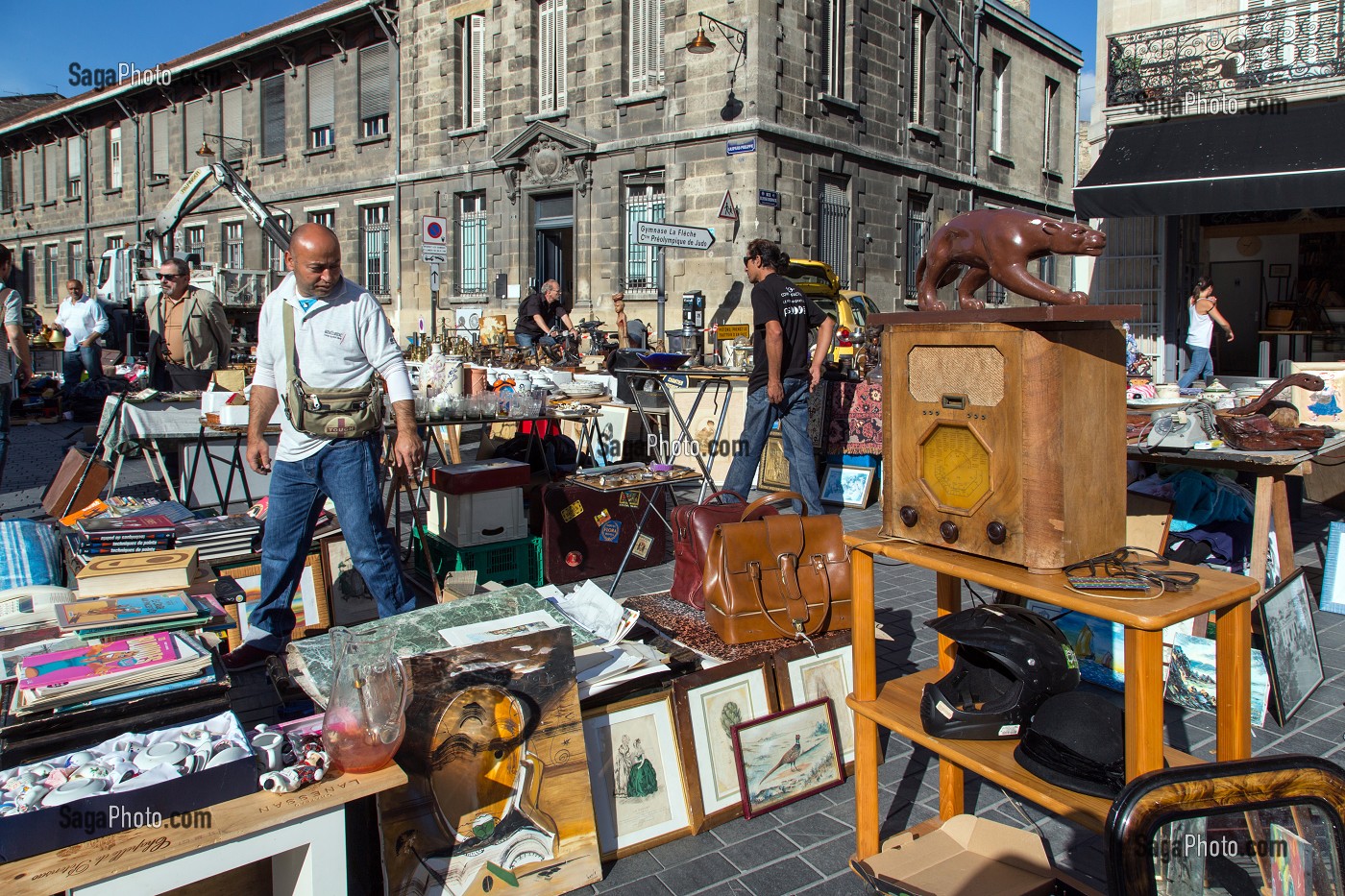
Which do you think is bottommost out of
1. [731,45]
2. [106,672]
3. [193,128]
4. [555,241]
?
[106,672]

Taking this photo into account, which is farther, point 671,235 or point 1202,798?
point 671,235

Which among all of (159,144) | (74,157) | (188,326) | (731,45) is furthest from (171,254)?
(188,326)

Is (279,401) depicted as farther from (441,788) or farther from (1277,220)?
(1277,220)

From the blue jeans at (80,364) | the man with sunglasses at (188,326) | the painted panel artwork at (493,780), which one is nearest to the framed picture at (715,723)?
the painted panel artwork at (493,780)

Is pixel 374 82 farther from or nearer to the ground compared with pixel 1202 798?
farther from the ground

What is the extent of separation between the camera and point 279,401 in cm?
418

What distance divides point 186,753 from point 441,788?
24.9 inches

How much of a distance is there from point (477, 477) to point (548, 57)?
15.1m

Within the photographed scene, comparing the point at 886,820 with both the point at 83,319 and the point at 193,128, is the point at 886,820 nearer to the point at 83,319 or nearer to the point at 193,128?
the point at 83,319

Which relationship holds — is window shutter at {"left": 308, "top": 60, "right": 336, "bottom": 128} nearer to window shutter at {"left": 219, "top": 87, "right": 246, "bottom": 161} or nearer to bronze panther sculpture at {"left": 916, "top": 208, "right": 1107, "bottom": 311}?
window shutter at {"left": 219, "top": 87, "right": 246, "bottom": 161}

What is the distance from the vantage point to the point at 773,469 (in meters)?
8.67

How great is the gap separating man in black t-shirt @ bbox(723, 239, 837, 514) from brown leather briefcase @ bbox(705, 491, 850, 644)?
2.63 metres

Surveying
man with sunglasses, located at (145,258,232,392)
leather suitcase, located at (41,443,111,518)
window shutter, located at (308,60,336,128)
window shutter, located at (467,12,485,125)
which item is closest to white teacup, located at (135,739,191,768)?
leather suitcase, located at (41,443,111,518)

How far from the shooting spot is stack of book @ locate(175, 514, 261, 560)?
4.62 m
